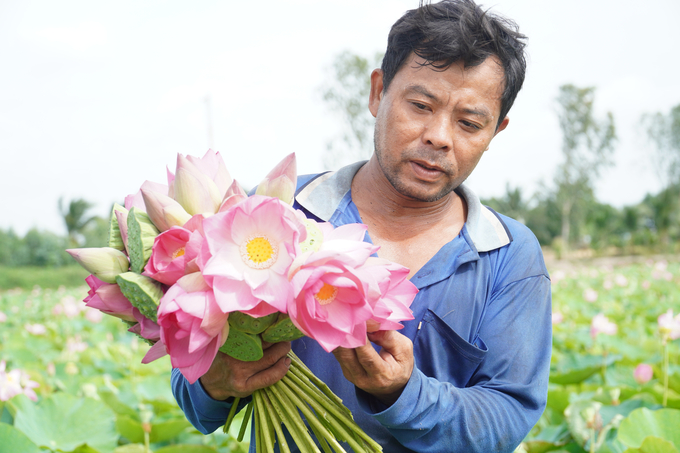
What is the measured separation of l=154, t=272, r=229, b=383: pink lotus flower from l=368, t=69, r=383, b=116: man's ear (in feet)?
2.99

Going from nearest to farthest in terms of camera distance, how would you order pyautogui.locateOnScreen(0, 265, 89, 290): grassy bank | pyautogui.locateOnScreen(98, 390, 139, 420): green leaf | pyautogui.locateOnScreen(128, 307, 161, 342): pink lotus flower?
pyautogui.locateOnScreen(128, 307, 161, 342): pink lotus flower → pyautogui.locateOnScreen(98, 390, 139, 420): green leaf → pyautogui.locateOnScreen(0, 265, 89, 290): grassy bank

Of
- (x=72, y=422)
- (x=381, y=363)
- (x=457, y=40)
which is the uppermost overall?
(x=457, y=40)

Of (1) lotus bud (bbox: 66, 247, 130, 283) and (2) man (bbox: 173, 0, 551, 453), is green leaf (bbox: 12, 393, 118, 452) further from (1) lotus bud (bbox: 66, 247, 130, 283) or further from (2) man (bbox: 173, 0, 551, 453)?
(1) lotus bud (bbox: 66, 247, 130, 283)

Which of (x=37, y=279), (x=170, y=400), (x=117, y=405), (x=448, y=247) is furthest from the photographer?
(x=37, y=279)

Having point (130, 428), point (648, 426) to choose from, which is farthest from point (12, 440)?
point (648, 426)

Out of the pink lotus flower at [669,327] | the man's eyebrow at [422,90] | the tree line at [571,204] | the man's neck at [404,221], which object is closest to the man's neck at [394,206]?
the man's neck at [404,221]

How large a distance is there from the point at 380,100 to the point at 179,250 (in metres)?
0.88

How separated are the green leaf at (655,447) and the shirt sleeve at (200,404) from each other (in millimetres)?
1303

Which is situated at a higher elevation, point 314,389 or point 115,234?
point 115,234

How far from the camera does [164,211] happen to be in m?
0.85

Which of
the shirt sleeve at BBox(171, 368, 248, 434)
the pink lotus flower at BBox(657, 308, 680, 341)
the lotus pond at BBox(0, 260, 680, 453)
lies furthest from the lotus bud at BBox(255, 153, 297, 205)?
the pink lotus flower at BBox(657, 308, 680, 341)

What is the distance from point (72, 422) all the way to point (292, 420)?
1.47 m

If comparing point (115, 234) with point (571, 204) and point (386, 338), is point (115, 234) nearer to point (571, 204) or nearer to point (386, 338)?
point (386, 338)

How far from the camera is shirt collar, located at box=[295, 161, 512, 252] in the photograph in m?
1.38
